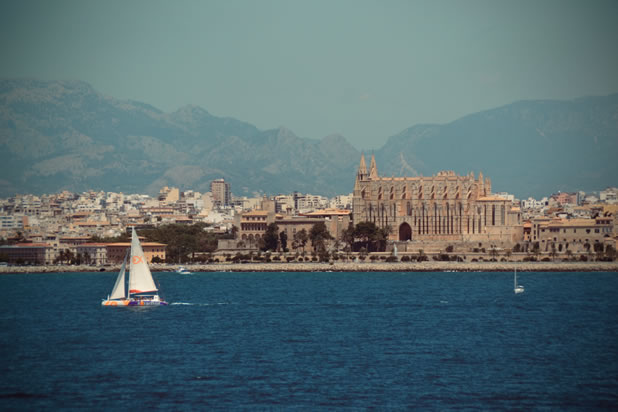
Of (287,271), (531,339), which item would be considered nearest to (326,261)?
(287,271)

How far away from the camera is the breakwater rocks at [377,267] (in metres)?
106

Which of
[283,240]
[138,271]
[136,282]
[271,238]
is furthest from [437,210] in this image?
[138,271]

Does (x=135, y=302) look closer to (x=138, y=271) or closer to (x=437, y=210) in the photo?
(x=138, y=271)

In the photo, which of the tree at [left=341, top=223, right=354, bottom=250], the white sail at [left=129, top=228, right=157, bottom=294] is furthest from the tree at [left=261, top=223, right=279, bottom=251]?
the white sail at [left=129, top=228, right=157, bottom=294]

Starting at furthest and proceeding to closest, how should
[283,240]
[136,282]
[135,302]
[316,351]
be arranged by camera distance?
[283,240], [135,302], [136,282], [316,351]

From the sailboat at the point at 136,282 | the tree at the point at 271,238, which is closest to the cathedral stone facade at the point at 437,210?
the tree at the point at 271,238

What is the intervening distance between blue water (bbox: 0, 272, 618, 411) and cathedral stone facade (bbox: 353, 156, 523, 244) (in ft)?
151

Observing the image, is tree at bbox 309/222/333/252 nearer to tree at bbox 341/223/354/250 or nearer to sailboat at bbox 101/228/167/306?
tree at bbox 341/223/354/250

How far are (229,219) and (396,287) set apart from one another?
11215 centimetres

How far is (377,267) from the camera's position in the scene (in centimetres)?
10881

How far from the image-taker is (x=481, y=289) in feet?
266

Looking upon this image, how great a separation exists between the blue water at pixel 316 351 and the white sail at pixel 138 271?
144cm

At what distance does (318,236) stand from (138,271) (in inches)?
2446

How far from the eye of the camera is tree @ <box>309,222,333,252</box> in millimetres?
124625
